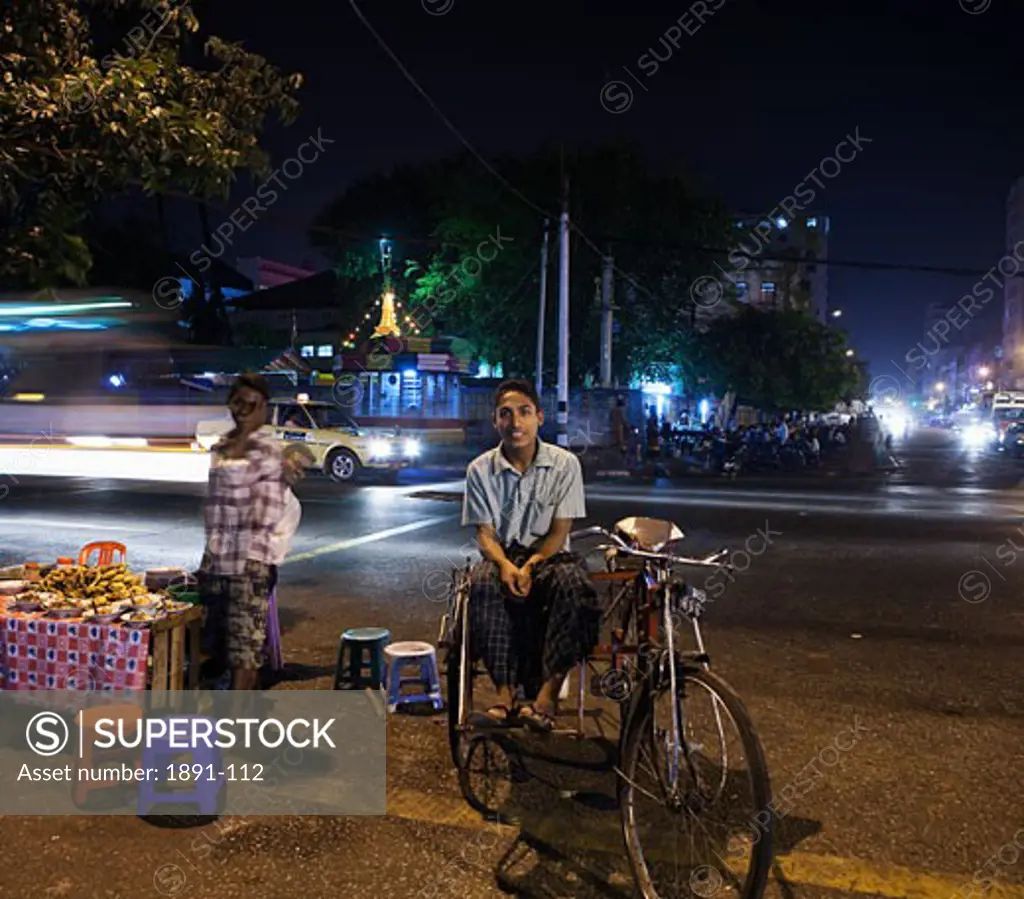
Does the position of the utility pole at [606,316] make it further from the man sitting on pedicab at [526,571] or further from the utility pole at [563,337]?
the man sitting on pedicab at [526,571]

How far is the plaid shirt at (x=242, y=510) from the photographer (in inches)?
182

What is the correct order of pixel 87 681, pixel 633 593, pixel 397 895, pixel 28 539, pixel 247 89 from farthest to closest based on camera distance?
pixel 28 539 < pixel 247 89 < pixel 87 681 < pixel 633 593 < pixel 397 895

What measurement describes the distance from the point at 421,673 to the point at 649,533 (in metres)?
2.19

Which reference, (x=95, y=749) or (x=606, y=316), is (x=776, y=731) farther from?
(x=606, y=316)

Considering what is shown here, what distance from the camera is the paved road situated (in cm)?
349

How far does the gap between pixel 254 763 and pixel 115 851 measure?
93 centimetres

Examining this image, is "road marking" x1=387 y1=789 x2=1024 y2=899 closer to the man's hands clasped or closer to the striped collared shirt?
the man's hands clasped

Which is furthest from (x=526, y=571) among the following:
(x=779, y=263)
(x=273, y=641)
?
(x=779, y=263)

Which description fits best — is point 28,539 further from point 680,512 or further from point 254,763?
point 680,512

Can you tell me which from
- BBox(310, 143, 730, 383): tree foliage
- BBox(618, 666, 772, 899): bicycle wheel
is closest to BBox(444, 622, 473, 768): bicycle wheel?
BBox(618, 666, 772, 899): bicycle wheel

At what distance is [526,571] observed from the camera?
4059 mm

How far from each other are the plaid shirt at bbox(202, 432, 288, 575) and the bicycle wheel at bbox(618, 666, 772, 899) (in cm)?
224

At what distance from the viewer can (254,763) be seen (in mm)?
4516

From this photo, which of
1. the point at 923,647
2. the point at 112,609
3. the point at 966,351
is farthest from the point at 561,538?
the point at 966,351
